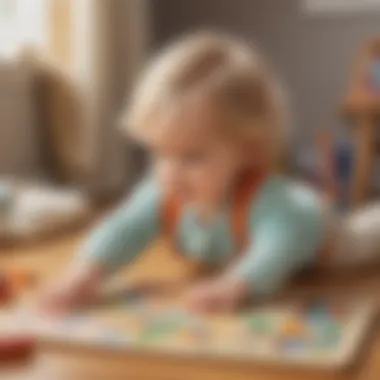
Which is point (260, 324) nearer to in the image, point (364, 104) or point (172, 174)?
point (172, 174)

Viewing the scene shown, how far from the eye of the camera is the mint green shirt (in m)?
1.18

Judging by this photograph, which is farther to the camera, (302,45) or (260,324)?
(302,45)

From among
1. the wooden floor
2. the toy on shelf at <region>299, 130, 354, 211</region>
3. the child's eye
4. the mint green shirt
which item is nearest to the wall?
the toy on shelf at <region>299, 130, 354, 211</region>

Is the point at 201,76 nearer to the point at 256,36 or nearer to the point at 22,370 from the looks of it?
the point at 22,370

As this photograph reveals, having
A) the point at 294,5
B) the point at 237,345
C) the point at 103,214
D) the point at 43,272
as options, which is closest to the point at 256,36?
the point at 294,5

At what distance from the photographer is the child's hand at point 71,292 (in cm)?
116

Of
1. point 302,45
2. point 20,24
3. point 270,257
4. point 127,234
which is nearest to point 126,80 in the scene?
point 20,24

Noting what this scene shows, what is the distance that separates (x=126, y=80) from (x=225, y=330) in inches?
36.1

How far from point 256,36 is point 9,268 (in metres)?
0.88

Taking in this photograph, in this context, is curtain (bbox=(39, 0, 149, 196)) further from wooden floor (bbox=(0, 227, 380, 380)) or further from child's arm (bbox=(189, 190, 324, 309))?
wooden floor (bbox=(0, 227, 380, 380))

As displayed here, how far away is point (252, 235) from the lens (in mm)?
1222

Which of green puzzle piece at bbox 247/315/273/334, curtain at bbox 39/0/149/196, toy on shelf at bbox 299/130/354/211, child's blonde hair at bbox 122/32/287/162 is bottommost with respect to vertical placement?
green puzzle piece at bbox 247/315/273/334

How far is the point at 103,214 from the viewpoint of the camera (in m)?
1.72

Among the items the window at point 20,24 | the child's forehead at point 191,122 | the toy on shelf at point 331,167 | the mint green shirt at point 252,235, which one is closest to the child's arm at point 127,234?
the mint green shirt at point 252,235
